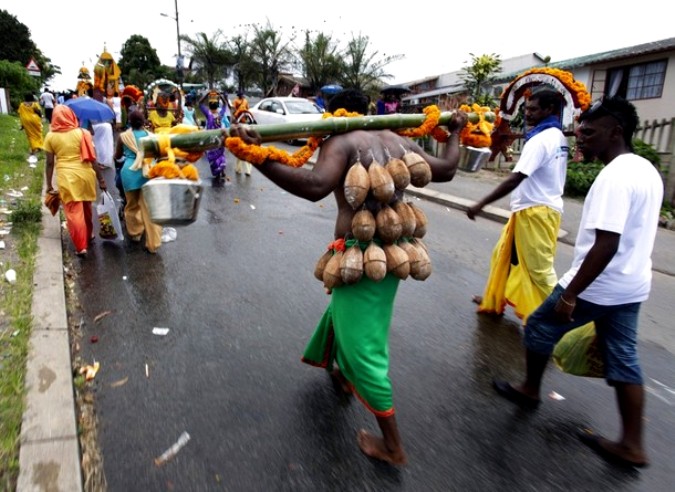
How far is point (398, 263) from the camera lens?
2277 millimetres

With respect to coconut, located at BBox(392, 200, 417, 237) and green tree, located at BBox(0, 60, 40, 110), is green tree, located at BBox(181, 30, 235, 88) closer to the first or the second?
green tree, located at BBox(0, 60, 40, 110)

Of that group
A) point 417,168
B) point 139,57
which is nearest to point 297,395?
point 417,168

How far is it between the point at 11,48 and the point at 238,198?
179 ft

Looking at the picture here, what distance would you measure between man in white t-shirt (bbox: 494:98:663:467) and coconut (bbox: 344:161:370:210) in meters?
1.10

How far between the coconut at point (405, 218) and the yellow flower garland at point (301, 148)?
1.65 feet

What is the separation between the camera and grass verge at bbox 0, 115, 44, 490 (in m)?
2.29

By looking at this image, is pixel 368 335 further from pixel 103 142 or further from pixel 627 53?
pixel 627 53

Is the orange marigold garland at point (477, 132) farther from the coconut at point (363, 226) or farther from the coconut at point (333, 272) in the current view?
the coconut at point (333, 272)

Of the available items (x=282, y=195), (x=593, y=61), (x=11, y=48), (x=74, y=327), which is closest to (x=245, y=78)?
(x=11, y=48)

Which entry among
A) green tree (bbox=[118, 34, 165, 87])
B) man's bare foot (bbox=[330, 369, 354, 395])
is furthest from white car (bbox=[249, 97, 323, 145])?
green tree (bbox=[118, 34, 165, 87])

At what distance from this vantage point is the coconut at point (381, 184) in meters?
2.17

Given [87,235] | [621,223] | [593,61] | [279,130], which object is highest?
[593,61]

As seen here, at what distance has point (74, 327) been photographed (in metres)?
3.70

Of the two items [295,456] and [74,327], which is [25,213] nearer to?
[74,327]
